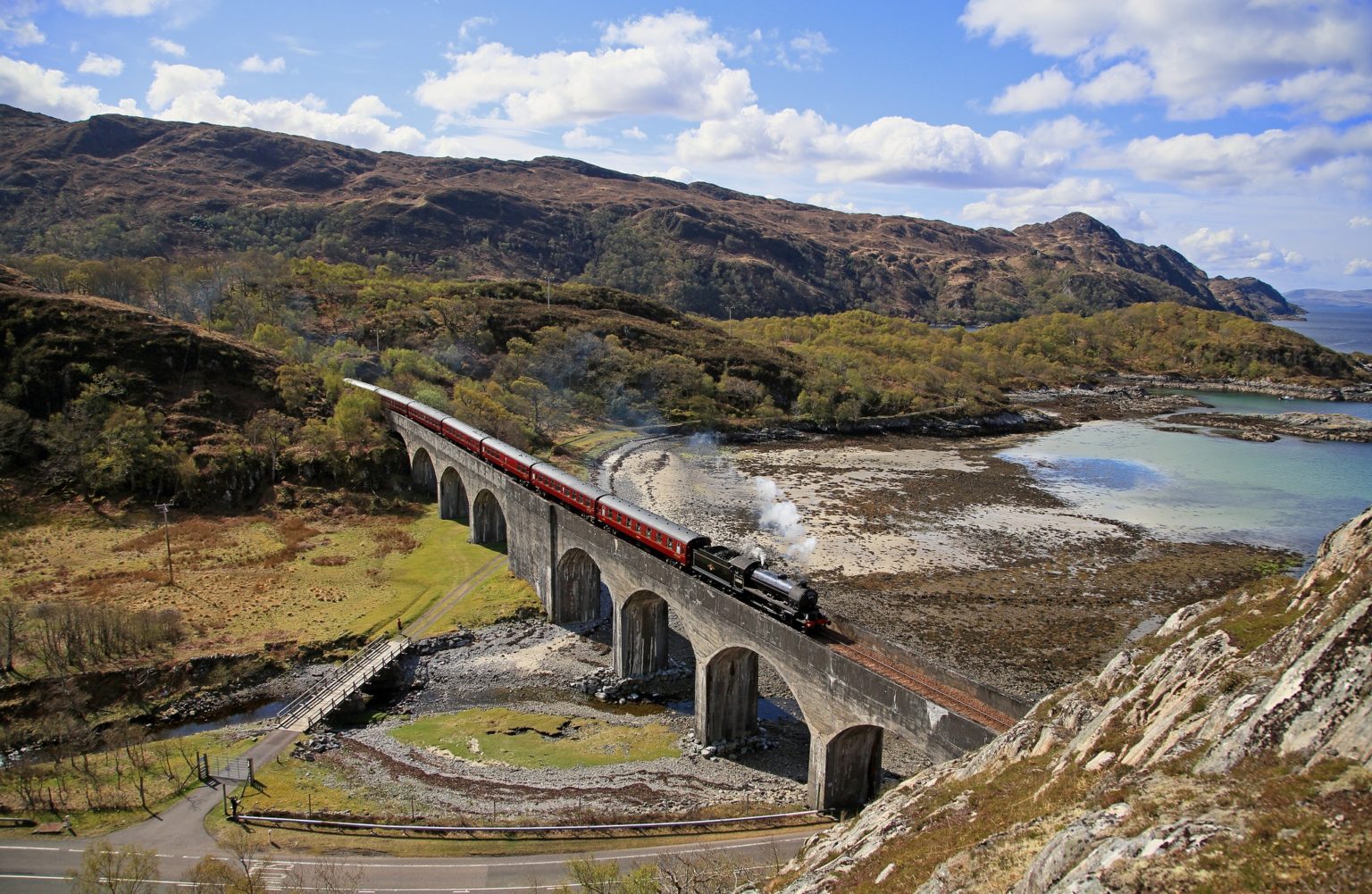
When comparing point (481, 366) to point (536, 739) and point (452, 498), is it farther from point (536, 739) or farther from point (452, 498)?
point (536, 739)

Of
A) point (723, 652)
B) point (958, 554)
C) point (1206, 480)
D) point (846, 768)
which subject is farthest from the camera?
point (1206, 480)

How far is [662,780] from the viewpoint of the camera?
27.3 meters

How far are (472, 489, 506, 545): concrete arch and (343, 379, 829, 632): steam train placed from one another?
325cm

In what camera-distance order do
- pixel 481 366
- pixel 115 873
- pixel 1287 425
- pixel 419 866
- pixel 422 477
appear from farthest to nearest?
pixel 1287 425, pixel 481 366, pixel 422 477, pixel 419 866, pixel 115 873

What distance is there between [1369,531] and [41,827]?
35.9 m

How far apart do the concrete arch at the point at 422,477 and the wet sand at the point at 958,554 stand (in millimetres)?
14699

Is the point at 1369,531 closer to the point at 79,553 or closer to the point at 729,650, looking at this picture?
the point at 729,650

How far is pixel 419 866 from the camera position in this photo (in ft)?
72.2

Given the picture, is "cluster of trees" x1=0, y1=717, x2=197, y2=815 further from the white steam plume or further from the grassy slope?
the white steam plume

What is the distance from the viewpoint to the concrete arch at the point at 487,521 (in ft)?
162

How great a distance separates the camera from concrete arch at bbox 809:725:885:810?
78.1ft

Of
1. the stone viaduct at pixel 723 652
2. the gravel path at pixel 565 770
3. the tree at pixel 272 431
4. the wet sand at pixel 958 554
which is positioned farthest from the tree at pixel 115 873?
the tree at pixel 272 431

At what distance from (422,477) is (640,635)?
3311 centimetres

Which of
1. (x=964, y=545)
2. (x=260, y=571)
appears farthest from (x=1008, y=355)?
(x=260, y=571)
